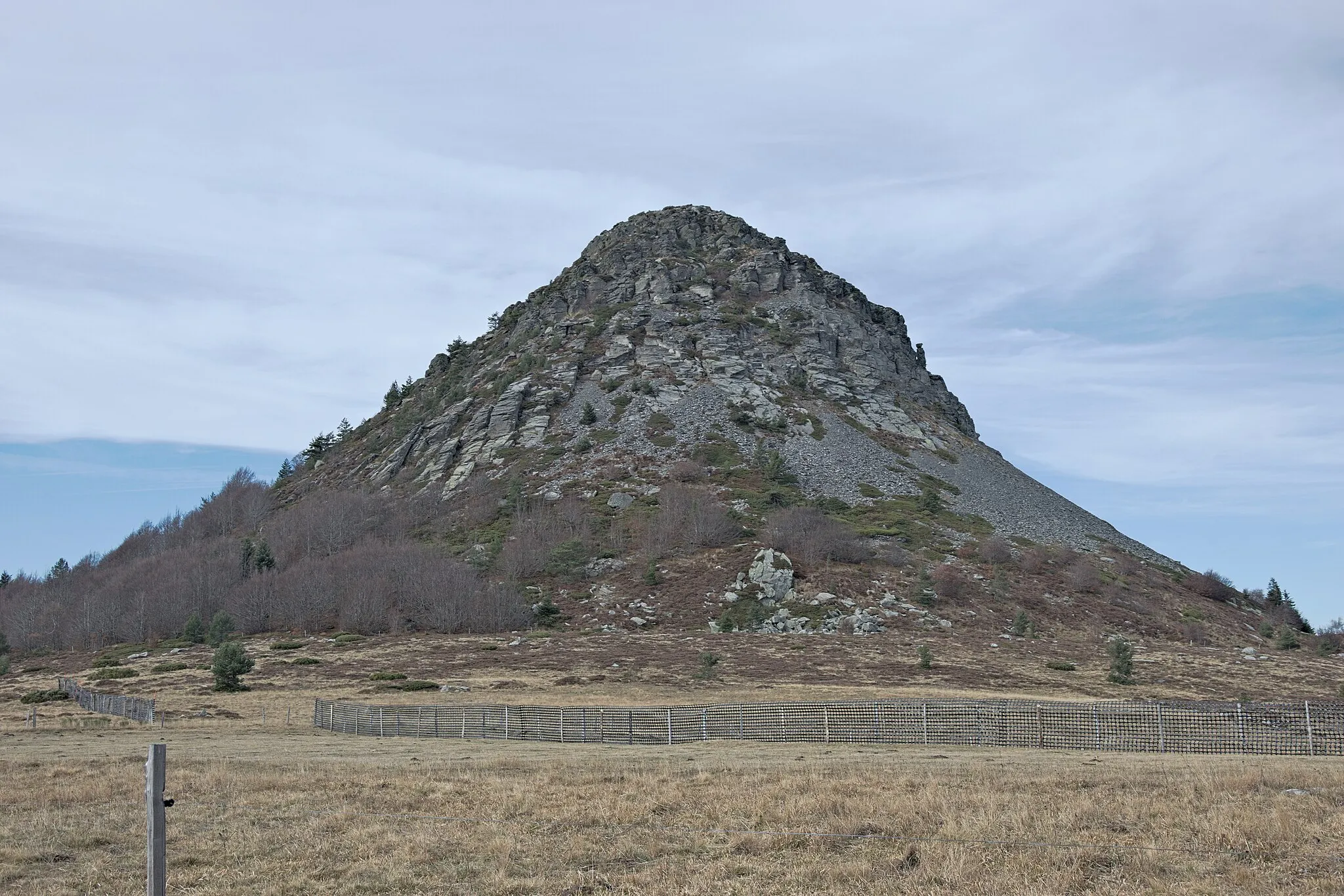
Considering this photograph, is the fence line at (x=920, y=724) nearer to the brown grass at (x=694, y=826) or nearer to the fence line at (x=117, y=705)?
the brown grass at (x=694, y=826)

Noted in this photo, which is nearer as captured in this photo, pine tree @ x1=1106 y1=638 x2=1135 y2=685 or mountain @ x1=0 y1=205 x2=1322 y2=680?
pine tree @ x1=1106 y1=638 x2=1135 y2=685

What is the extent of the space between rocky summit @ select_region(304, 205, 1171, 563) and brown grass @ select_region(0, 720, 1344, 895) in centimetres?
10705

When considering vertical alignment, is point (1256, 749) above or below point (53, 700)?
above

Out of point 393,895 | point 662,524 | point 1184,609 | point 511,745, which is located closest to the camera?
point 393,895

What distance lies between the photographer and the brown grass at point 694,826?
42.1 ft

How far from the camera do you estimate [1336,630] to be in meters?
125

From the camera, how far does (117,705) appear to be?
51.4 meters

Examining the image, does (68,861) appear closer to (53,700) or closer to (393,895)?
(393,895)

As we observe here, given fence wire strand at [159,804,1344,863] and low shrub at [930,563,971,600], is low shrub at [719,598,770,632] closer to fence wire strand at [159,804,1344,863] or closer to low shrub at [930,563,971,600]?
low shrub at [930,563,971,600]

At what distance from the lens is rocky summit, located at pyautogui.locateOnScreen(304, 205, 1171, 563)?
13900cm

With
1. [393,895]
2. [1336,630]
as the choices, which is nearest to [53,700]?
[393,895]

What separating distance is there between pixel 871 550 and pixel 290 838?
308 feet

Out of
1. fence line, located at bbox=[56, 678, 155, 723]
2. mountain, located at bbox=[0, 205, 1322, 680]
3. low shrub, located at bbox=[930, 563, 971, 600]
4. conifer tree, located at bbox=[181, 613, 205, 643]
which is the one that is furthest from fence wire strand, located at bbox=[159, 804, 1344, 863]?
conifer tree, located at bbox=[181, 613, 205, 643]

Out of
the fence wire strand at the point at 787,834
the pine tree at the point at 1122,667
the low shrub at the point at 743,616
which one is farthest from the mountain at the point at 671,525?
the fence wire strand at the point at 787,834
